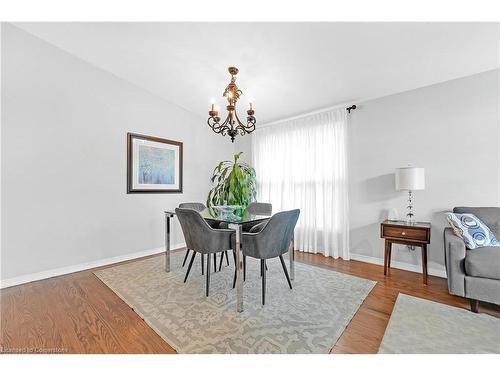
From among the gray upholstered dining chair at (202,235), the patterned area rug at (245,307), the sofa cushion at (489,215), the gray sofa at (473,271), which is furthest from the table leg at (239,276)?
the sofa cushion at (489,215)

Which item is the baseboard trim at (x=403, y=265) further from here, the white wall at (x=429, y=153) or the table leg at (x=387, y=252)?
the table leg at (x=387, y=252)

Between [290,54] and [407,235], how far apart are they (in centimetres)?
245

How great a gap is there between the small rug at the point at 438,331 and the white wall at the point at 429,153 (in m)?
1.06

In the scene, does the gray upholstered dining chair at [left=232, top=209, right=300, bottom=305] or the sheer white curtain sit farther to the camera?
the sheer white curtain

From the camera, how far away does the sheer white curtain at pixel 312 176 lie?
331 centimetres

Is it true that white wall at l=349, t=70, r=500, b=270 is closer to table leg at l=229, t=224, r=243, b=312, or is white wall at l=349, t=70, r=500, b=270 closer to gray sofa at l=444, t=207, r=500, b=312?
gray sofa at l=444, t=207, r=500, b=312

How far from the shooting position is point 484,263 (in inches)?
69.1

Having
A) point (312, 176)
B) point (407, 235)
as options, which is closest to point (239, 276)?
point (407, 235)

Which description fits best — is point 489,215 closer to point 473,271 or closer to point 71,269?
point 473,271

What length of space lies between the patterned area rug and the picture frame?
4.21 ft

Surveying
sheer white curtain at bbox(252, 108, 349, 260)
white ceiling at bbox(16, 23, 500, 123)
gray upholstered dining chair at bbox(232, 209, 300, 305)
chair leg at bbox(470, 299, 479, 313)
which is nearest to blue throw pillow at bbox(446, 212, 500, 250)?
chair leg at bbox(470, 299, 479, 313)

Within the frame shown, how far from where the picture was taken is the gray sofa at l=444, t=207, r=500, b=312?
68.0 inches

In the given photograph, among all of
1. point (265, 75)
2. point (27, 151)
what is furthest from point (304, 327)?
point (27, 151)
